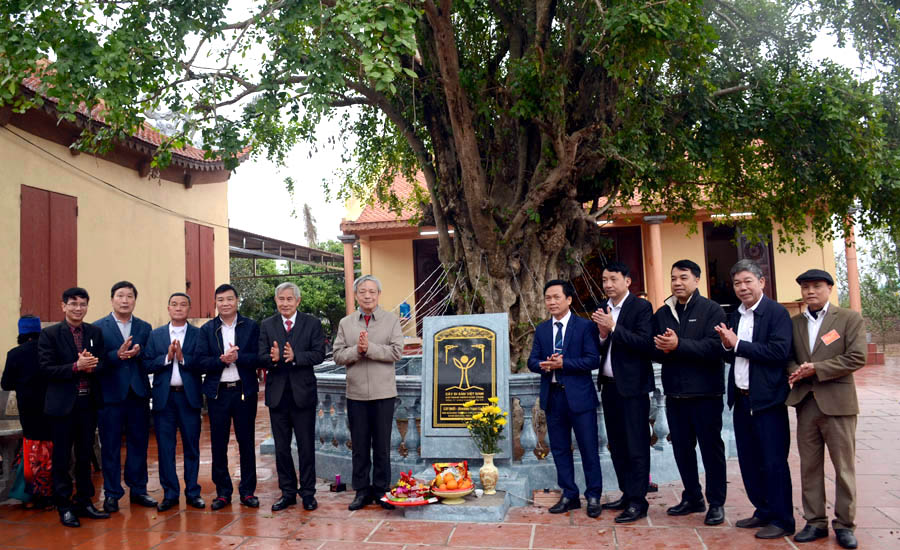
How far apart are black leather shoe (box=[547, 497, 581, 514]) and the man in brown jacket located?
1.51 m

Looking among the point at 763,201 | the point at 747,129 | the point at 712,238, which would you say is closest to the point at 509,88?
the point at 747,129

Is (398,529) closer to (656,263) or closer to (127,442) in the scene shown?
(127,442)

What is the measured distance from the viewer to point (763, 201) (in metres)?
9.36

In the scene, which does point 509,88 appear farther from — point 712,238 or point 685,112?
point 712,238

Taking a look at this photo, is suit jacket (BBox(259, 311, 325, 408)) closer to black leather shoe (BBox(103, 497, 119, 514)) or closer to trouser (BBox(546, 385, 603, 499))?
black leather shoe (BBox(103, 497, 119, 514))

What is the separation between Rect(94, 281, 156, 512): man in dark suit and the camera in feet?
17.9

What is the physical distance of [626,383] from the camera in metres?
4.93

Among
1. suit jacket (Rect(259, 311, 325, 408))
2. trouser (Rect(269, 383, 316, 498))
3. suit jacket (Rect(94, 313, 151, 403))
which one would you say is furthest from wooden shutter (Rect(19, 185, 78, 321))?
trouser (Rect(269, 383, 316, 498))

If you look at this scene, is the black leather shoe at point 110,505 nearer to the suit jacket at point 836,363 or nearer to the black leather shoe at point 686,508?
the black leather shoe at point 686,508

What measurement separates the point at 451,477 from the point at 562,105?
383 cm

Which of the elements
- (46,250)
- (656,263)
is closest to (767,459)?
(46,250)

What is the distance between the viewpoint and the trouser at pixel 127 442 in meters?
5.44

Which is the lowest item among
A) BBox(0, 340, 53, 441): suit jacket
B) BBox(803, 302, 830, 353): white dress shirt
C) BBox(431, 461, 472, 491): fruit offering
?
BBox(431, 461, 472, 491): fruit offering

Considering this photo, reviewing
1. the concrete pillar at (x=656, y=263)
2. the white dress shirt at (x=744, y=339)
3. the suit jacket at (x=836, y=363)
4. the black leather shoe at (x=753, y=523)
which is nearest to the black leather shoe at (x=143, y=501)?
the black leather shoe at (x=753, y=523)
